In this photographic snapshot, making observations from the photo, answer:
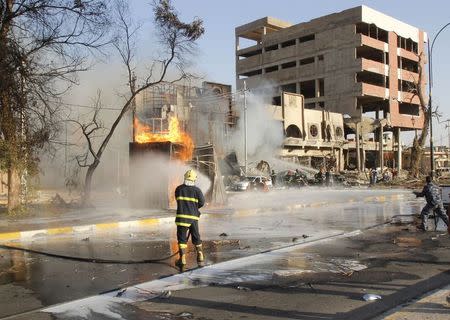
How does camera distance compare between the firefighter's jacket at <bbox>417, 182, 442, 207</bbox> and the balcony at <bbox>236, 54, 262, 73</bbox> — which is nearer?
the firefighter's jacket at <bbox>417, 182, 442, 207</bbox>

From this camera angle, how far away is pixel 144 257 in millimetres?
9641

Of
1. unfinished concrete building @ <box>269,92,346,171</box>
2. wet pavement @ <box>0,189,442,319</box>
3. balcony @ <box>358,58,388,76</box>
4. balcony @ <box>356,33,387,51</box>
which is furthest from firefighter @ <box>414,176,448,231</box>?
balcony @ <box>356,33,387,51</box>

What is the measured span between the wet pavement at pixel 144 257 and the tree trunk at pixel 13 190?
5718 millimetres

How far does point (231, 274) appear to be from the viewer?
7812mm

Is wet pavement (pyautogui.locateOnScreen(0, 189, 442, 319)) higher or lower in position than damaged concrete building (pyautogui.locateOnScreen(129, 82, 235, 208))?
lower

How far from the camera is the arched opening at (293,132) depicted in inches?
2361

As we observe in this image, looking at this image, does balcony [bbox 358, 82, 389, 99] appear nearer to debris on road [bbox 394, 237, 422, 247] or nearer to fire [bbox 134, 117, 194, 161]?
fire [bbox 134, 117, 194, 161]

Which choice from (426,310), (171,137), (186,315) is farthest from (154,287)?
(171,137)

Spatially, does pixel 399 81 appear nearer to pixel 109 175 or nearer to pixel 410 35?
pixel 410 35

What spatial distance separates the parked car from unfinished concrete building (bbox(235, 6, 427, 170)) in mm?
27984

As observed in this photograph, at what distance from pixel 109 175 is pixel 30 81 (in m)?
25.4

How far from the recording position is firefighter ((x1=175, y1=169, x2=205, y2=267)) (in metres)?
8.53

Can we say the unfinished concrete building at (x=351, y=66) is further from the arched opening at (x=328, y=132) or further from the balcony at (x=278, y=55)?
the arched opening at (x=328, y=132)

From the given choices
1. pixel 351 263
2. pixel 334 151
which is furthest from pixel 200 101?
pixel 351 263
